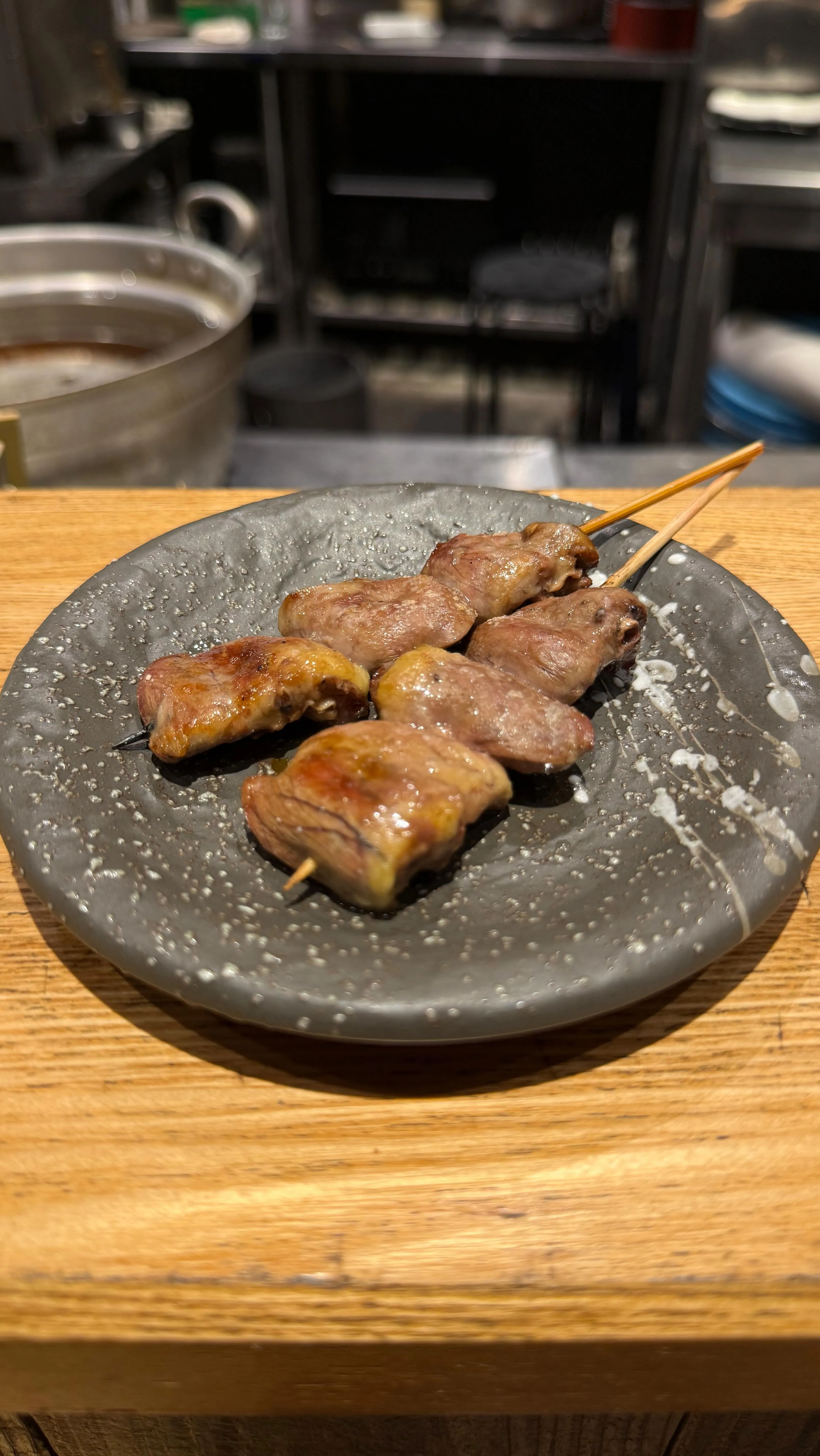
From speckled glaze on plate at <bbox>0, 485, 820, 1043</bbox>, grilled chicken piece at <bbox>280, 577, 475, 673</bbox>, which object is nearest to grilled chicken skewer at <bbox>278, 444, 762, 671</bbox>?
grilled chicken piece at <bbox>280, 577, 475, 673</bbox>

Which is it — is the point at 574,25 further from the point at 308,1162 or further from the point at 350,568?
the point at 308,1162

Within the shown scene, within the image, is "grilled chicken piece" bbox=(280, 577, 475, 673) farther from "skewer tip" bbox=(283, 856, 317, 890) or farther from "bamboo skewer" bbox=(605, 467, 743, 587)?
"skewer tip" bbox=(283, 856, 317, 890)

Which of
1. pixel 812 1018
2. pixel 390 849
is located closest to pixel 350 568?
pixel 390 849

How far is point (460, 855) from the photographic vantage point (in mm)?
1377

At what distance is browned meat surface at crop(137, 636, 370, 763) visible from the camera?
1435 mm

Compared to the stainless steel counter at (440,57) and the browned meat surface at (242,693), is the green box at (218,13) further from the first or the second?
the browned meat surface at (242,693)

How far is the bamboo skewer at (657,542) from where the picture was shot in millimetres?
1738

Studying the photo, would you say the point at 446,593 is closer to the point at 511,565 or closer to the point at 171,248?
the point at 511,565

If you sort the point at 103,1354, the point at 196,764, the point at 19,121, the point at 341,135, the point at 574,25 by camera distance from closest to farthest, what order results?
the point at 103,1354 < the point at 196,764 < the point at 19,121 < the point at 574,25 < the point at 341,135

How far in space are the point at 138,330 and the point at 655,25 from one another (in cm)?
395

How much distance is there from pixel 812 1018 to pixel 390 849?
1.83ft

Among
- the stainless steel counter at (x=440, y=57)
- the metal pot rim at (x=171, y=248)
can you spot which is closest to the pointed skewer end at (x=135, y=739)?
the metal pot rim at (x=171, y=248)

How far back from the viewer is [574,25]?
20.1 feet

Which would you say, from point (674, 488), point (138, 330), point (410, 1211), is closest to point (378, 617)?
point (674, 488)
